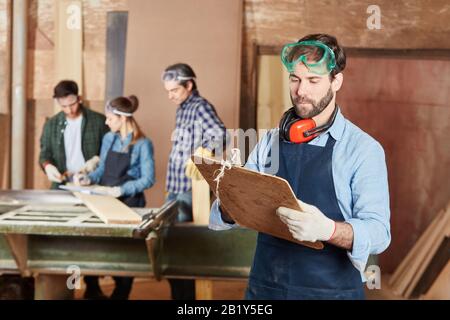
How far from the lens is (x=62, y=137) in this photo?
11.0ft

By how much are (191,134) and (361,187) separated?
1.59m

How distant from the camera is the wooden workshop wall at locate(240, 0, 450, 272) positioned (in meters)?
2.49

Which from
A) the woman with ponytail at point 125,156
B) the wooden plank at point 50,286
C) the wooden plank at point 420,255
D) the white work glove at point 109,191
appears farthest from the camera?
the wooden plank at point 420,255

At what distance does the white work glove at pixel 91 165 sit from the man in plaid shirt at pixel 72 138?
4 centimetres

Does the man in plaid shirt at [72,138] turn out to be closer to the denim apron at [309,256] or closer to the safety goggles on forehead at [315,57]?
the denim apron at [309,256]

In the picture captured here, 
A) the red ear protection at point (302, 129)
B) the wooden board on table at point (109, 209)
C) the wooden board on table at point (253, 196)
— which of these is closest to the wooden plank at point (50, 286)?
the wooden board on table at point (109, 209)

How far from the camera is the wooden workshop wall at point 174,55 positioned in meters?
3.07

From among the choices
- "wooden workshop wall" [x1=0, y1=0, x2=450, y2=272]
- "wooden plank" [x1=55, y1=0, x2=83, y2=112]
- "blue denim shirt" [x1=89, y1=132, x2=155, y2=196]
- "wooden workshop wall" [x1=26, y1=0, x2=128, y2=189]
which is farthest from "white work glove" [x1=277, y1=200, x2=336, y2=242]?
"wooden plank" [x1=55, y1=0, x2=83, y2=112]

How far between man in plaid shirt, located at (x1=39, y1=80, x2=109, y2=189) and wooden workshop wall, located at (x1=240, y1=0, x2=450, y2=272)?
78 centimetres

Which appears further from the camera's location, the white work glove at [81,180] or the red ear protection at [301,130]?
the white work glove at [81,180]

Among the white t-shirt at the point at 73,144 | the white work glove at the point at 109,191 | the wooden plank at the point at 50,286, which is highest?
the white t-shirt at the point at 73,144

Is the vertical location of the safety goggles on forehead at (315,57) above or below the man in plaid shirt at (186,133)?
above
